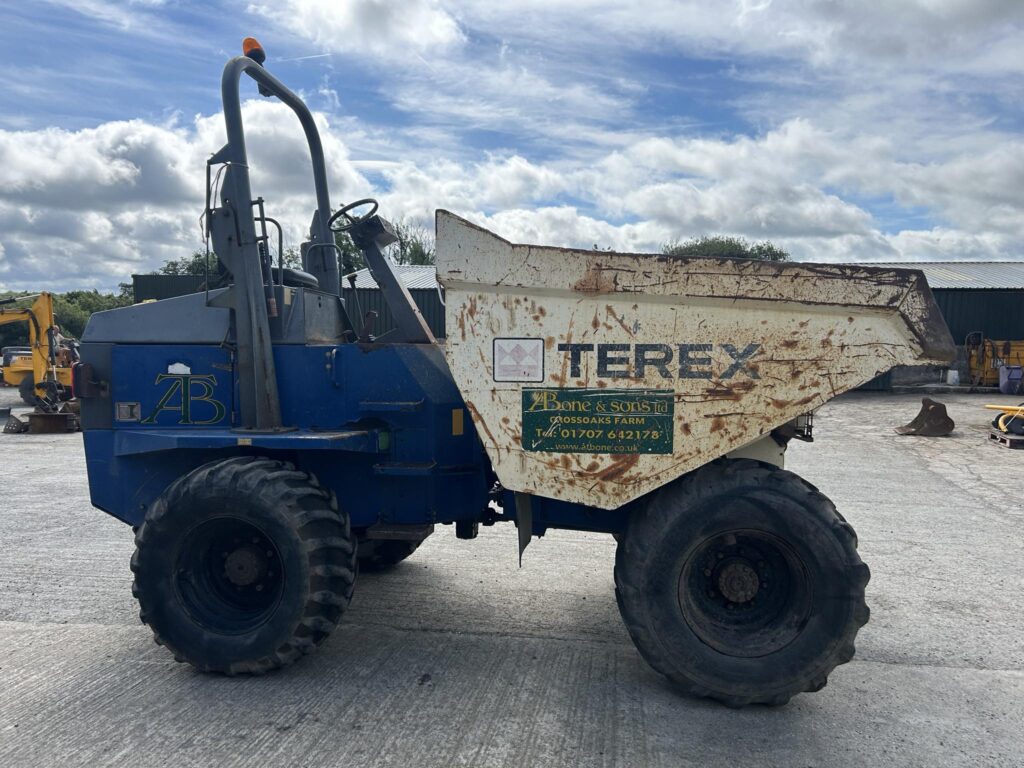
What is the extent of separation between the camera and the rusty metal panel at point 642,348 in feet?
11.3

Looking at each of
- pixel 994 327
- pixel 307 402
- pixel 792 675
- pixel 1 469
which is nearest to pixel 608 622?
pixel 792 675

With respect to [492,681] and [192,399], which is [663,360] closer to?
[492,681]

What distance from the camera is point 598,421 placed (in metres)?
3.55

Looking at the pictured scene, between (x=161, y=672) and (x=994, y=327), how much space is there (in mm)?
26601

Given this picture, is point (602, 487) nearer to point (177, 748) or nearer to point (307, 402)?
point (307, 402)

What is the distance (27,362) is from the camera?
19.1 m

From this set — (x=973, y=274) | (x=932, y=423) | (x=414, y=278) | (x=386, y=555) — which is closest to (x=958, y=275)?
(x=973, y=274)

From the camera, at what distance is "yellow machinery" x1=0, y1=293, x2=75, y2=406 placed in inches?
615

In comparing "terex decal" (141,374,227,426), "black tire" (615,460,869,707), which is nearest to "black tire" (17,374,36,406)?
"terex decal" (141,374,227,426)

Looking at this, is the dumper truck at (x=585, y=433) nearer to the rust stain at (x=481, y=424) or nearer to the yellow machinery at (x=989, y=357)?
the rust stain at (x=481, y=424)

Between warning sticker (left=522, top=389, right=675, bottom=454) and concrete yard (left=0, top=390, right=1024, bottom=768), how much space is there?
1.22 m

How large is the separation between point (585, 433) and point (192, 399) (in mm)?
2242

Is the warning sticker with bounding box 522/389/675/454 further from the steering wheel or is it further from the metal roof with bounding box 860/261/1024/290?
the metal roof with bounding box 860/261/1024/290

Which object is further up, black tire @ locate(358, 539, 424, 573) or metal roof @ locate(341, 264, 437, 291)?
metal roof @ locate(341, 264, 437, 291)
